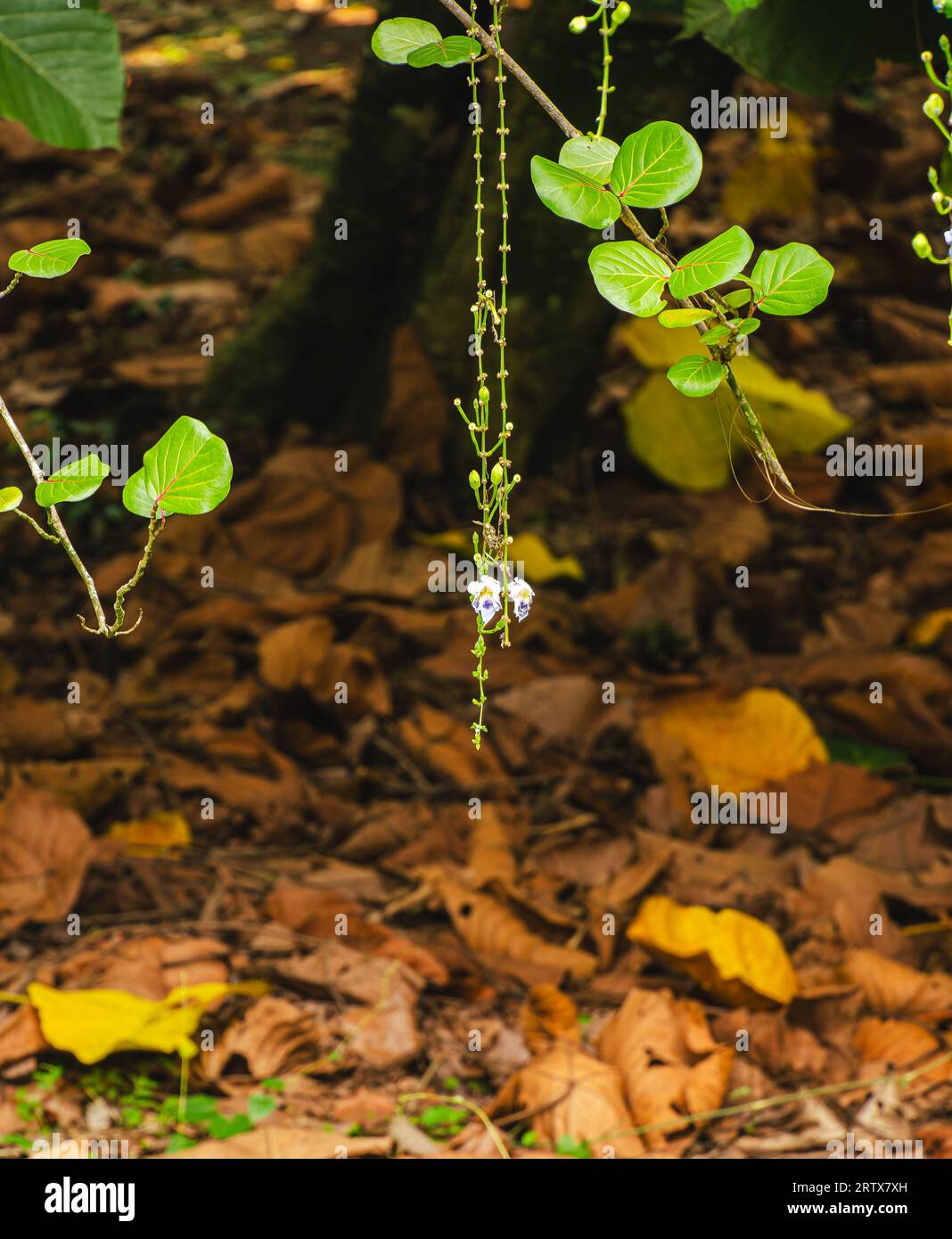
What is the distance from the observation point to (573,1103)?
4.70ft

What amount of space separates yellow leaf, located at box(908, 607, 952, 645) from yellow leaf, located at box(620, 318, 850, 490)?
54 centimetres

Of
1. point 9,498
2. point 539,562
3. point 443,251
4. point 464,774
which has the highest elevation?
point 443,251

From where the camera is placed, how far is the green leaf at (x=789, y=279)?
75cm

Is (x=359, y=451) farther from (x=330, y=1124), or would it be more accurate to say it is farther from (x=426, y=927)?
(x=330, y=1124)

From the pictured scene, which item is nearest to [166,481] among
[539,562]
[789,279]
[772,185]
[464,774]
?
[789,279]

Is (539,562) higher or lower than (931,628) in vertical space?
higher

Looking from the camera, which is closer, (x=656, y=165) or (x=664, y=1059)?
(x=656, y=165)

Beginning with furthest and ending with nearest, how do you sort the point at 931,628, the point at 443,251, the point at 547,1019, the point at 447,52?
the point at 443,251
the point at 931,628
the point at 547,1019
the point at 447,52

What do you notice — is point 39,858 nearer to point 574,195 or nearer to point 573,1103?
point 573,1103

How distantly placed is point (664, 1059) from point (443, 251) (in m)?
1.70

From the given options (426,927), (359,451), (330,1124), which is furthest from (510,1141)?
(359,451)

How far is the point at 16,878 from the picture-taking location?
5.79 feet

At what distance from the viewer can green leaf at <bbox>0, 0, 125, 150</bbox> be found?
103cm

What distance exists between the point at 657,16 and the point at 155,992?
62.7 inches
